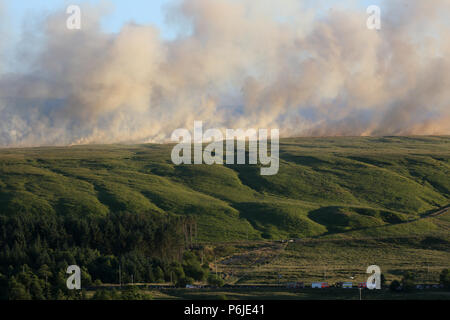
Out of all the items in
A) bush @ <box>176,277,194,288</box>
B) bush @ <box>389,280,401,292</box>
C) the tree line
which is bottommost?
bush @ <box>389,280,401,292</box>

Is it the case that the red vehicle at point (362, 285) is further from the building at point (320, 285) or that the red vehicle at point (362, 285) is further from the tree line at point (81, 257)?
the tree line at point (81, 257)

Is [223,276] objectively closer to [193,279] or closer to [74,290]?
[193,279]

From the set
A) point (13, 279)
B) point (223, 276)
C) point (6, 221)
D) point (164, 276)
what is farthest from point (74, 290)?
point (6, 221)

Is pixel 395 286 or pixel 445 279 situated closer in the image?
pixel 395 286

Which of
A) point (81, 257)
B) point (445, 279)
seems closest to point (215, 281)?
point (81, 257)

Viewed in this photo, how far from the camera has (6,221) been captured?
19838 centimetres

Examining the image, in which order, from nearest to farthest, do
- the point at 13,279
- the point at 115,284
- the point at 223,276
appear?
1. the point at 13,279
2. the point at 115,284
3. the point at 223,276

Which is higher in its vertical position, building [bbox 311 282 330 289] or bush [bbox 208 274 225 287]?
bush [bbox 208 274 225 287]

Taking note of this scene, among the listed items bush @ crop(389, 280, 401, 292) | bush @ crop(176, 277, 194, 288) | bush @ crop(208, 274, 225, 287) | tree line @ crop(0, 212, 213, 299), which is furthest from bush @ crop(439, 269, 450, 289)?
bush @ crop(176, 277, 194, 288)

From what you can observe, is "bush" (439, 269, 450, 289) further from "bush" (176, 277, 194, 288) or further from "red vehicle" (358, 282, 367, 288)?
"bush" (176, 277, 194, 288)

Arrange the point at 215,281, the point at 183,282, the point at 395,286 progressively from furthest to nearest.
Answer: the point at 215,281 → the point at 183,282 → the point at 395,286

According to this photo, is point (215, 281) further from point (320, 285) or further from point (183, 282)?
point (320, 285)
